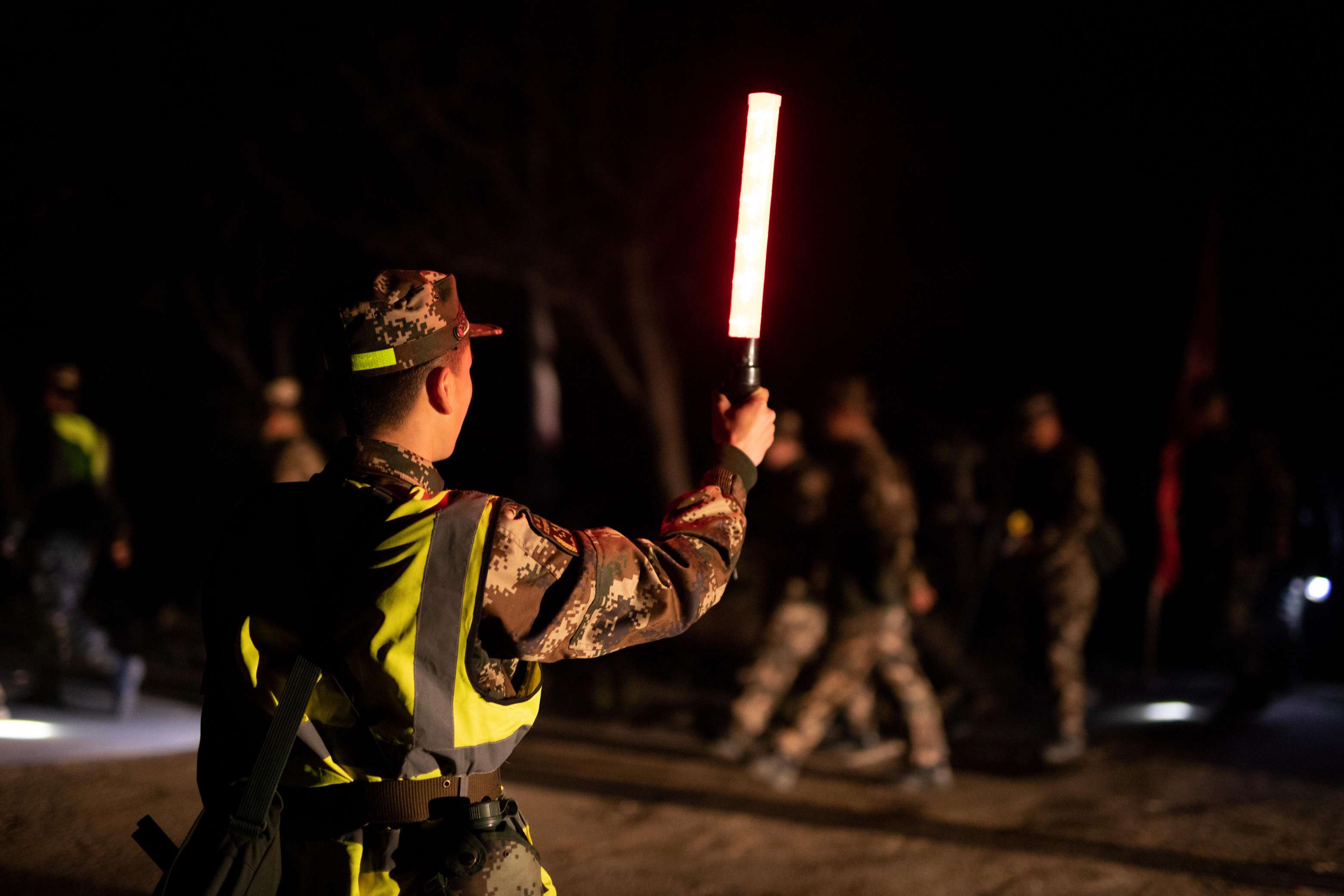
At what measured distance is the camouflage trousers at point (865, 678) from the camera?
21.4 feet

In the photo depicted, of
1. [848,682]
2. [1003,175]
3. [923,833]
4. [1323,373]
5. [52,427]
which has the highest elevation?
[1003,175]

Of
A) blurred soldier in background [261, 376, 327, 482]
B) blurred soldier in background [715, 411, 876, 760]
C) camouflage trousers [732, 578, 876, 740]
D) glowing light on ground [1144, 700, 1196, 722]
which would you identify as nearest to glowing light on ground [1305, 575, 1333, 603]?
Answer: glowing light on ground [1144, 700, 1196, 722]

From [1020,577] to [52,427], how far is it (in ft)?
20.2

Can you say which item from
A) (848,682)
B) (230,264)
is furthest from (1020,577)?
(230,264)

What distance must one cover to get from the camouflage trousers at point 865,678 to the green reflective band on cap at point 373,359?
481 cm

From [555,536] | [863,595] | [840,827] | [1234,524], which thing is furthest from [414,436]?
[1234,524]

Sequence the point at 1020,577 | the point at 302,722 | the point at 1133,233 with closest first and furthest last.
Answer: the point at 302,722 < the point at 1020,577 < the point at 1133,233

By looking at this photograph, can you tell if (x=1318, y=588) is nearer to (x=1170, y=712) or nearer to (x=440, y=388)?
(x=1170, y=712)

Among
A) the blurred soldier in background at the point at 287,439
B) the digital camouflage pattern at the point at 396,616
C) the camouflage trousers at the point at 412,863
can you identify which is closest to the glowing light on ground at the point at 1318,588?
the blurred soldier in background at the point at 287,439

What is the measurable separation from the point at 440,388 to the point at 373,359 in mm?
Result: 141

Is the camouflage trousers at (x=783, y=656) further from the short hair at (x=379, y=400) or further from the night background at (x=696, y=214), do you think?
the short hair at (x=379, y=400)

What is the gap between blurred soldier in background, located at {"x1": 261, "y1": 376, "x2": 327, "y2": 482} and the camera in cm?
602

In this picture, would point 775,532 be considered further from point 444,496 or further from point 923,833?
point 444,496

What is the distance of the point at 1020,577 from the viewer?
746 cm
